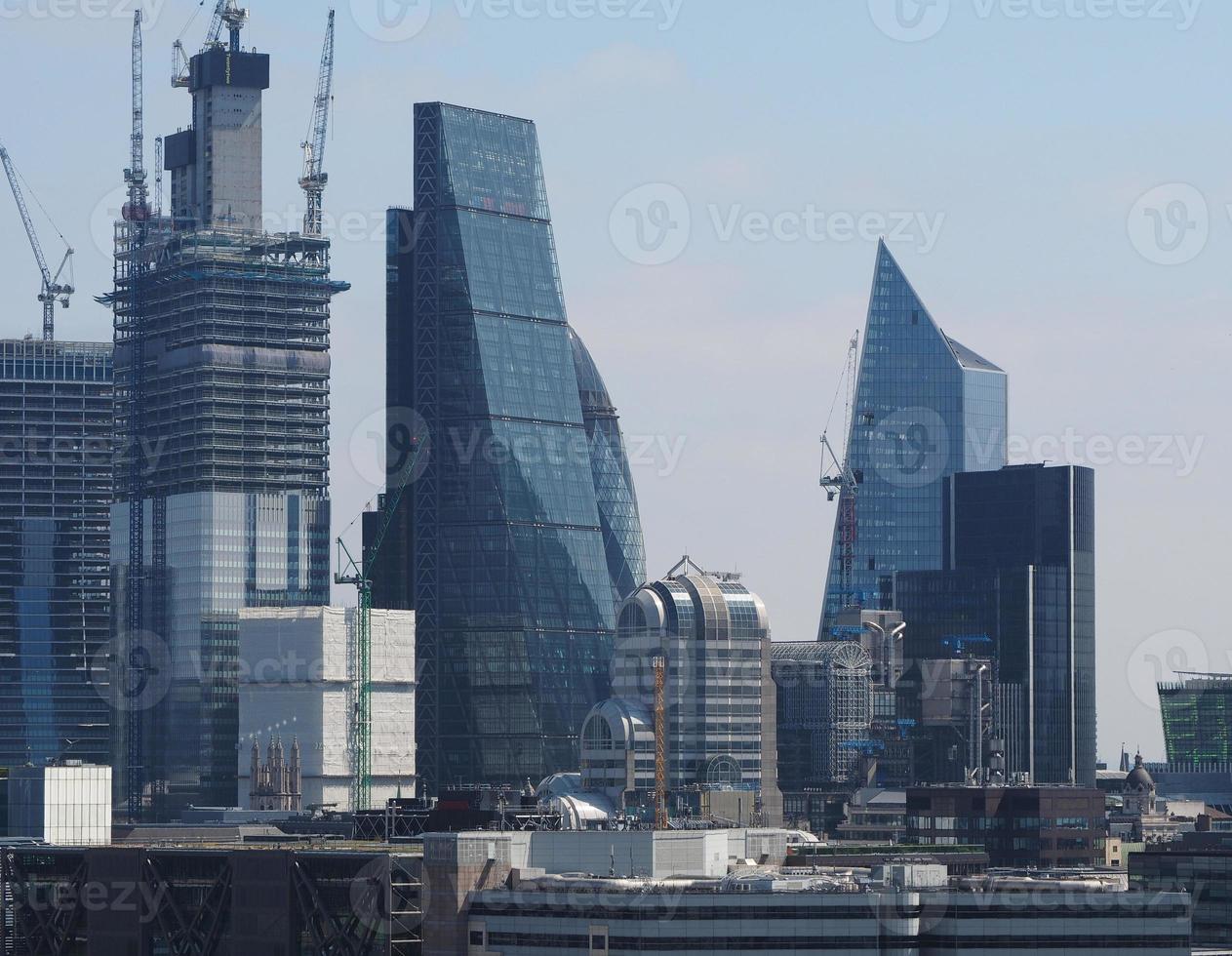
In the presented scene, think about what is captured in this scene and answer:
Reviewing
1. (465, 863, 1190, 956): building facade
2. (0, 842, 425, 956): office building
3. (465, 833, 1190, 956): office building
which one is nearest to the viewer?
(465, 863, 1190, 956): building facade

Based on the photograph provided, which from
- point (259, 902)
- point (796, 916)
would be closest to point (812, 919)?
point (796, 916)

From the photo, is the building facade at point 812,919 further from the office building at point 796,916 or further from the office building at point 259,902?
the office building at point 259,902

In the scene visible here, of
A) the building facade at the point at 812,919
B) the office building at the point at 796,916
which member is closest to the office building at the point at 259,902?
the office building at the point at 796,916

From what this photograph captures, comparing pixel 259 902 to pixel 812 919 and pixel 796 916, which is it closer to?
pixel 796 916

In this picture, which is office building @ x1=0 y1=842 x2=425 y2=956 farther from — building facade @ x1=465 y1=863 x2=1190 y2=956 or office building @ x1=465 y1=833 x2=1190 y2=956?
building facade @ x1=465 y1=863 x2=1190 y2=956

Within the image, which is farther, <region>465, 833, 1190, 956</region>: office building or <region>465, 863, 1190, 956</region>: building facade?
<region>465, 833, 1190, 956</region>: office building

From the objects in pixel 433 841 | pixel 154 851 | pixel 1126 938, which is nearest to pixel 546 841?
pixel 433 841

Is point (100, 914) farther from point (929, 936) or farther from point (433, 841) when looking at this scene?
point (929, 936)

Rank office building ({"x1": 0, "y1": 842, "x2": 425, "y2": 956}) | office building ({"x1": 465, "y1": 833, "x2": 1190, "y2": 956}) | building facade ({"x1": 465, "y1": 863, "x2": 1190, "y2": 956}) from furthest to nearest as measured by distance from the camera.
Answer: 1. office building ({"x1": 0, "y1": 842, "x2": 425, "y2": 956})
2. office building ({"x1": 465, "y1": 833, "x2": 1190, "y2": 956})
3. building facade ({"x1": 465, "y1": 863, "x2": 1190, "y2": 956})

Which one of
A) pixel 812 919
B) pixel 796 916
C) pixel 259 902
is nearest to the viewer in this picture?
pixel 812 919

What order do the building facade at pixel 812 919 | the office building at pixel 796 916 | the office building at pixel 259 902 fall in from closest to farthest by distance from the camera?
the building facade at pixel 812 919 → the office building at pixel 796 916 → the office building at pixel 259 902

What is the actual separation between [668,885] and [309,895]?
2359 centimetres

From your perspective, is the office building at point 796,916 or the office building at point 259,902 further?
the office building at point 259,902

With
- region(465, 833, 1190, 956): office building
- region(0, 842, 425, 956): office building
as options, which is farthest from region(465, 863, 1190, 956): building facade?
region(0, 842, 425, 956): office building
